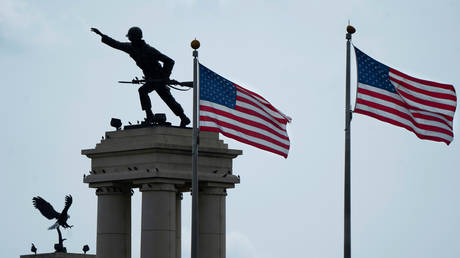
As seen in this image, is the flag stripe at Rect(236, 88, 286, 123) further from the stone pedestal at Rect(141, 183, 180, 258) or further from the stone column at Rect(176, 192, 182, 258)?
the stone column at Rect(176, 192, 182, 258)

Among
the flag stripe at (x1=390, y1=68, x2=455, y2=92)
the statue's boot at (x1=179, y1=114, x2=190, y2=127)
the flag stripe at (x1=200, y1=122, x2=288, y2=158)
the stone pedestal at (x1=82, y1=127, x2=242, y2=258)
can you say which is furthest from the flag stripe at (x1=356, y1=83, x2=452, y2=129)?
the statue's boot at (x1=179, y1=114, x2=190, y2=127)

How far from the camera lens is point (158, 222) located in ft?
177

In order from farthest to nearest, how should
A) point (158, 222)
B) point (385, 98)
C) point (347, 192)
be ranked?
point (158, 222) → point (385, 98) → point (347, 192)

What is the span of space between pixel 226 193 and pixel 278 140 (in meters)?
6.25

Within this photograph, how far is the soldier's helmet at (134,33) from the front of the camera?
55938 millimetres

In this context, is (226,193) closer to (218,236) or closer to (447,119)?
(218,236)

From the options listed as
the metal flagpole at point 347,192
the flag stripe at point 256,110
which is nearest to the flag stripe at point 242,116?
the flag stripe at point 256,110

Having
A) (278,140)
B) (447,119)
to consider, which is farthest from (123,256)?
(447,119)

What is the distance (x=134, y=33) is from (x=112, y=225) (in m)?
6.78

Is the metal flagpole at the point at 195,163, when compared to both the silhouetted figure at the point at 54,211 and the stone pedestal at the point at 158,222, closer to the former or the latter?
the stone pedestal at the point at 158,222

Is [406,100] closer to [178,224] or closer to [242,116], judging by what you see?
[242,116]

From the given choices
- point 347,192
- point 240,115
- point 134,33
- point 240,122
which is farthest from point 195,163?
point 134,33

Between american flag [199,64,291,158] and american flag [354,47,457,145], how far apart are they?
12.1 ft

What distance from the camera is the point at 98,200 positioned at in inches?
2213
